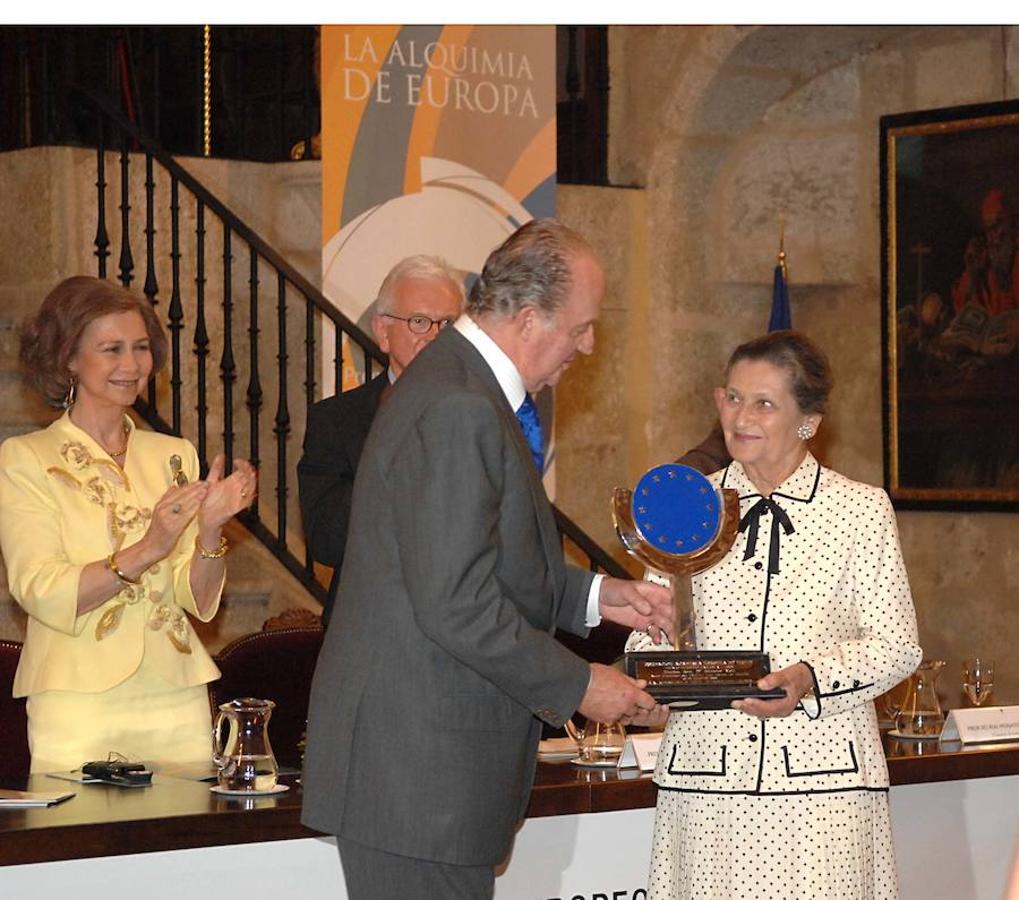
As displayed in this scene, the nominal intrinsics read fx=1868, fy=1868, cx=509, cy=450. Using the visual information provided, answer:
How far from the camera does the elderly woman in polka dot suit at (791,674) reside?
3143 mm

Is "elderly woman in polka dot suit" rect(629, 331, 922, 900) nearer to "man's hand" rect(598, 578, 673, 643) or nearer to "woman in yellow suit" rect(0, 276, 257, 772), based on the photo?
"man's hand" rect(598, 578, 673, 643)

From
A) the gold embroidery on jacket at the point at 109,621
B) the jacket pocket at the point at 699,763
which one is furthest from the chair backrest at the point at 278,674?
the jacket pocket at the point at 699,763

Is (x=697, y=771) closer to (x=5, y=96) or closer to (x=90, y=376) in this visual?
(x=90, y=376)

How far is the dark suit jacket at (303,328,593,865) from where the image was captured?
259cm

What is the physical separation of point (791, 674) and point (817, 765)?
186 millimetres

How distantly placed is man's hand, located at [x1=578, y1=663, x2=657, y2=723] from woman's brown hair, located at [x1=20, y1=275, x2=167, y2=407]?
1.42 m

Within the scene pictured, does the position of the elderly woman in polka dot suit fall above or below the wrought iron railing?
below

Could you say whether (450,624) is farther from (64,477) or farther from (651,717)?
(64,477)

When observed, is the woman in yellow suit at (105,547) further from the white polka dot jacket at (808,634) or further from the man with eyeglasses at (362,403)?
the white polka dot jacket at (808,634)

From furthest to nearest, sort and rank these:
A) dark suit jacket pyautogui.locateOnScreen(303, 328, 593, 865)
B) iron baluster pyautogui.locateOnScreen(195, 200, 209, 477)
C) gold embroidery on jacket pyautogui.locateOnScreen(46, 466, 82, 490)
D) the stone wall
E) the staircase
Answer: the stone wall → iron baluster pyautogui.locateOnScreen(195, 200, 209, 477) → the staircase → gold embroidery on jacket pyautogui.locateOnScreen(46, 466, 82, 490) → dark suit jacket pyautogui.locateOnScreen(303, 328, 593, 865)

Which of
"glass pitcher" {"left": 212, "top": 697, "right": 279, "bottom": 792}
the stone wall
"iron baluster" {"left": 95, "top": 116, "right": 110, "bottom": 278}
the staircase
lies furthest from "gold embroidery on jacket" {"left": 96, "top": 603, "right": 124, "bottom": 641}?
the stone wall

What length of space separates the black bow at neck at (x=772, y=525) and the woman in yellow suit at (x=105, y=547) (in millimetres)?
970

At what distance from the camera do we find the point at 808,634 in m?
3.19

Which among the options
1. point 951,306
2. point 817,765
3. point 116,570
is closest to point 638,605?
point 817,765
